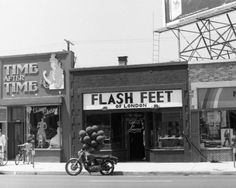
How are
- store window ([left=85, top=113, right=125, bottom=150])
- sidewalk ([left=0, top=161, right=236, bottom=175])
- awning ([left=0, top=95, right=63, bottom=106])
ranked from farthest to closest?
awning ([left=0, top=95, right=63, bottom=106]) < store window ([left=85, top=113, right=125, bottom=150]) < sidewalk ([left=0, top=161, right=236, bottom=175])

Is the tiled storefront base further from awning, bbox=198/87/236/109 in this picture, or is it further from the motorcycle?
the motorcycle

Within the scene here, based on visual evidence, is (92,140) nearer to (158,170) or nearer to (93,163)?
(93,163)

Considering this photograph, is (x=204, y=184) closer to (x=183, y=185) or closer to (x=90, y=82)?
(x=183, y=185)

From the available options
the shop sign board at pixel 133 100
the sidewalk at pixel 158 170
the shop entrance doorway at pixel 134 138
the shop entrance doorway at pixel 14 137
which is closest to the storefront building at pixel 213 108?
the shop sign board at pixel 133 100

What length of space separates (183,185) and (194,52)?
45.2 ft

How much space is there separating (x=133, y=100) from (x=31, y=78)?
611cm

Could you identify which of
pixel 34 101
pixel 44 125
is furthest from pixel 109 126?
pixel 34 101

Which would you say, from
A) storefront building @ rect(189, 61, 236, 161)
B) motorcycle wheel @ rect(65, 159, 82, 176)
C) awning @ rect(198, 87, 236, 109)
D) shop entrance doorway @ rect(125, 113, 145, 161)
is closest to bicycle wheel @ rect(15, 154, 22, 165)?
shop entrance doorway @ rect(125, 113, 145, 161)

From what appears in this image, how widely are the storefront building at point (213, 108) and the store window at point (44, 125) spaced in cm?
728

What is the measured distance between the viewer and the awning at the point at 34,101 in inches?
974

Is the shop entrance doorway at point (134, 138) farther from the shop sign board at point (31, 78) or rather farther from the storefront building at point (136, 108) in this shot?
the shop sign board at point (31, 78)

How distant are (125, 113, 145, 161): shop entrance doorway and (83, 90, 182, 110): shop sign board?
61.3 inches

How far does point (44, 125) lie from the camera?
2544 centimetres

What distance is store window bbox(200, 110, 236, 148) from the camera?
2244 centimetres
